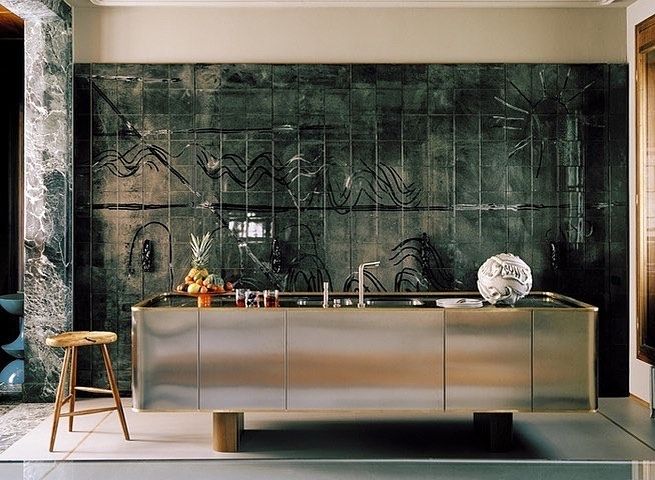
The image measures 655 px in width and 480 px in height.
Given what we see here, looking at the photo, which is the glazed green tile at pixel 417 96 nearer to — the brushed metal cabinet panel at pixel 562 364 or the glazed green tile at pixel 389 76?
the glazed green tile at pixel 389 76

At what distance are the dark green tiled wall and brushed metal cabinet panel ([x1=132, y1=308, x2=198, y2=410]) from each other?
1.92 metres

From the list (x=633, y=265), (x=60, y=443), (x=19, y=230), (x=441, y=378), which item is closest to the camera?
(x=441, y=378)

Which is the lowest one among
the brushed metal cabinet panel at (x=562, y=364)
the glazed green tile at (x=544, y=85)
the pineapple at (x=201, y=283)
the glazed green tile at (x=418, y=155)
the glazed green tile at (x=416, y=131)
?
the brushed metal cabinet panel at (x=562, y=364)

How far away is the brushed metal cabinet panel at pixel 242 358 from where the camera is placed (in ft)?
14.6

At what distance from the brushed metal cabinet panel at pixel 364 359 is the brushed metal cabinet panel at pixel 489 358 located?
104mm

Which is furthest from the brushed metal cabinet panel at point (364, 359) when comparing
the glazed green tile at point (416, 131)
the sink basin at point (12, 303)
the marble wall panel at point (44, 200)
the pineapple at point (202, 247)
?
the sink basin at point (12, 303)

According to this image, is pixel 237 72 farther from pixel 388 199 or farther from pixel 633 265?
pixel 633 265

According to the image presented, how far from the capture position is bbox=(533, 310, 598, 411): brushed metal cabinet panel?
4.43 m

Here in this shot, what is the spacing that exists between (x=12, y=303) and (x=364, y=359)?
12.0ft

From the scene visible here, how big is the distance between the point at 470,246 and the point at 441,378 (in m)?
2.11

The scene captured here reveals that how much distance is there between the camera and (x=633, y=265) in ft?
20.5

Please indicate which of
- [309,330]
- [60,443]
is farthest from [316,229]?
[60,443]

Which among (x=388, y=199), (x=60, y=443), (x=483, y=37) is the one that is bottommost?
(x=60, y=443)

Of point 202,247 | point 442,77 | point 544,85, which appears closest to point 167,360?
point 202,247
